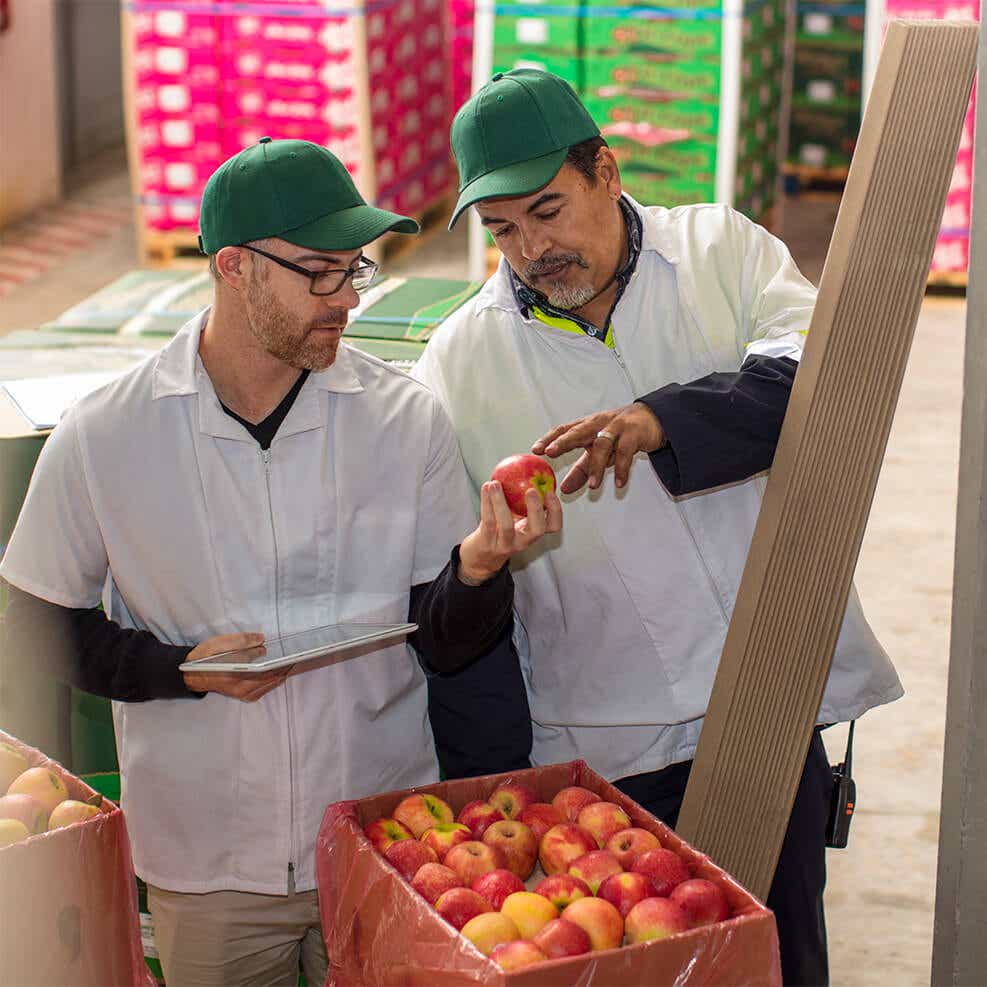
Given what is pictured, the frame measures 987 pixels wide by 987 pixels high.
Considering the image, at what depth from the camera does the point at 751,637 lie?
2.44 meters

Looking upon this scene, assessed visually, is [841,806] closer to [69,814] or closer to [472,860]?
[472,860]

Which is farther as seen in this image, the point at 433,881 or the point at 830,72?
the point at 830,72

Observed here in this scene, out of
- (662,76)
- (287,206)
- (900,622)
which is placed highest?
(287,206)

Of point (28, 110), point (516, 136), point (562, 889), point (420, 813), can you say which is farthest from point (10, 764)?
point (28, 110)

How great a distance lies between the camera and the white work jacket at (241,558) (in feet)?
8.20

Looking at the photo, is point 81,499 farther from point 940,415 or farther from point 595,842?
point 940,415

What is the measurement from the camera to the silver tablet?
221cm

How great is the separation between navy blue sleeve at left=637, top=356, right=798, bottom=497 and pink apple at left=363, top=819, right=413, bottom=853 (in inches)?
28.4

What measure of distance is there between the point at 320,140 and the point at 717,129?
2.29 metres

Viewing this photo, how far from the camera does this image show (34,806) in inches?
83.9

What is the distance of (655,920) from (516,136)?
133cm

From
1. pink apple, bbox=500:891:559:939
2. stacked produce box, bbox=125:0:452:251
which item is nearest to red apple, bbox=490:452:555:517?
pink apple, bbox=500:891:559:939

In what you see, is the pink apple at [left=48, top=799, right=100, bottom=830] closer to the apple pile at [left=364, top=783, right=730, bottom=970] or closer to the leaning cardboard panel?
the apple pile at [left=364, top=783, right=730, bottom=970]

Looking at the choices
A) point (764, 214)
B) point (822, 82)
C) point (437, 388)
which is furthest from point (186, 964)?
point (822, 82)
